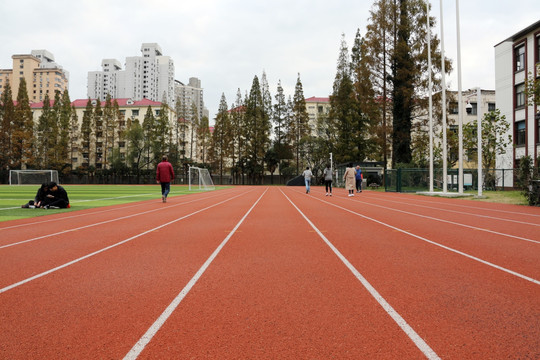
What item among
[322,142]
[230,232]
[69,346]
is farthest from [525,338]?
[322,142]

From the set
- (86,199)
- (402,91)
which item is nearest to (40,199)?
(86,199)

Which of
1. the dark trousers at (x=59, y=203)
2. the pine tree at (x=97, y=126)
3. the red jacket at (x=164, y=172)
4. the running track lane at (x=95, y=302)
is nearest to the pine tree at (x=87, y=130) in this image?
the pine tree at (x=97, y=126)

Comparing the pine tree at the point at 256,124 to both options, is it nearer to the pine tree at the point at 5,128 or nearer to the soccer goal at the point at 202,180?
the soccer goal at the point at 202,180

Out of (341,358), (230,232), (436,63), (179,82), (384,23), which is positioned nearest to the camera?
(341,358)

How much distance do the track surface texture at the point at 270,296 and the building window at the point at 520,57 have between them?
98.0 ft

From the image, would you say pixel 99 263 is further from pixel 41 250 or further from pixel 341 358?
pixel 341 358

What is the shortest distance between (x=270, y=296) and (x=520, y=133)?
33.8 metres

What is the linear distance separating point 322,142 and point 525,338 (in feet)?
166

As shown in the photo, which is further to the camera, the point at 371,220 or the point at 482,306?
the point at 371,220

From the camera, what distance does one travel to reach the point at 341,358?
2041 mm

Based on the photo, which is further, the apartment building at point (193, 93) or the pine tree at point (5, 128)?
the apartment building at point (193, 93)

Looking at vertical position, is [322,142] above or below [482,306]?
above

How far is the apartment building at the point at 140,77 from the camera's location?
5226 inches

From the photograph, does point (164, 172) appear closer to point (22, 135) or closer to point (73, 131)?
point (22, 135)
